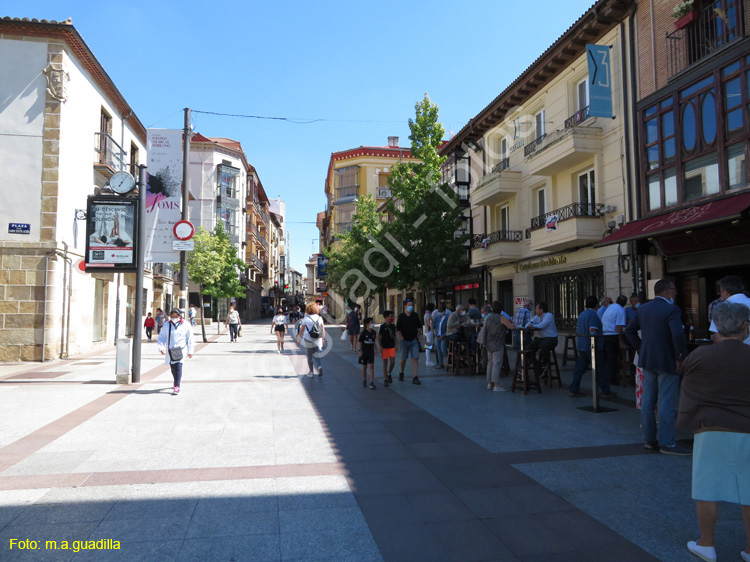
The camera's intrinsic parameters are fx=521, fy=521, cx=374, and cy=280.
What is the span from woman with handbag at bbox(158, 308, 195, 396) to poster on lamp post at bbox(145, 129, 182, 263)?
19.4 feet

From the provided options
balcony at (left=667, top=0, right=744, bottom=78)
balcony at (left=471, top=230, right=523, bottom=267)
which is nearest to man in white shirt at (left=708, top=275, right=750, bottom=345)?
balcony at (left=667, top=0, right=744, bottom=78)

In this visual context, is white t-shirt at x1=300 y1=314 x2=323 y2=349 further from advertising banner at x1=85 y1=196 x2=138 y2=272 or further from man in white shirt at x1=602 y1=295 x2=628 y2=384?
man in white shirt at x1=602 y1=295 x2=628 y2=384

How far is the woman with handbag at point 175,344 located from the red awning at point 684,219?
395 inches

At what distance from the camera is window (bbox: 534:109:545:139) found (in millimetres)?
18891

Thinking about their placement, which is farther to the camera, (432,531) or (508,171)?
(508,171)

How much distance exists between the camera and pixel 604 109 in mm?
14547

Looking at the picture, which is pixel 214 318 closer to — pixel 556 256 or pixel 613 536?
pixel 556 256

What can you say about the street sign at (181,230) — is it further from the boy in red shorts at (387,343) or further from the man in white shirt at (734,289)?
the man in white shirt at (734,289)

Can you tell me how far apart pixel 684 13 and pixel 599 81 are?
2.79 m

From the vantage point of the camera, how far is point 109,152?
19797 mm

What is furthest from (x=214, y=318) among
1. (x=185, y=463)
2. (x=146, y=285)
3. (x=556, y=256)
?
(x=185, y=463)

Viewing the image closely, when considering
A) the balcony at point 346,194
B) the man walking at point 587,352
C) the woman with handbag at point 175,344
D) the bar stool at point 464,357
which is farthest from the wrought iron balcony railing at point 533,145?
the balcony at point 346,194

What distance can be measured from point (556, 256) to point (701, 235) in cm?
620

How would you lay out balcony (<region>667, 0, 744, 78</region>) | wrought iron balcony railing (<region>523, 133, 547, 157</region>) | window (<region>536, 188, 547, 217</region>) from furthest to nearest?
window (<region>536, 188, 547, 217</region>)
wrought iron balcony railing (<region>523, 133, 547, 157</region>)
balcony (<region>667, 0, 744, 78</region>)
